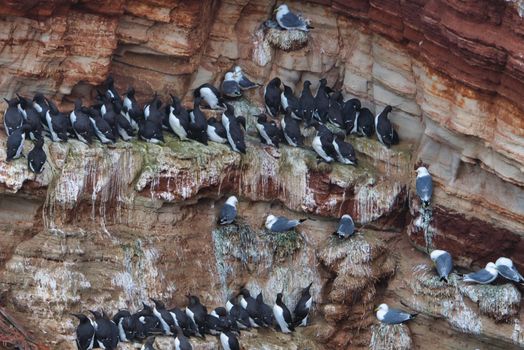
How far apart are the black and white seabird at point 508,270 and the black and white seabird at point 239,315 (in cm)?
408

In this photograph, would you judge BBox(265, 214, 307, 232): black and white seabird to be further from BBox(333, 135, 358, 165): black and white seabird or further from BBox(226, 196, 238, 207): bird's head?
BBox(333, 135, 358, 165): black and white seabird

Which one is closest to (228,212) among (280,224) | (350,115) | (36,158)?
(280,224)

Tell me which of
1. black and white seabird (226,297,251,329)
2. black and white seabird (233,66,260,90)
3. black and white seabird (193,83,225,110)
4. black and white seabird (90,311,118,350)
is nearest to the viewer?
black and white seabird (90,311,118,350)

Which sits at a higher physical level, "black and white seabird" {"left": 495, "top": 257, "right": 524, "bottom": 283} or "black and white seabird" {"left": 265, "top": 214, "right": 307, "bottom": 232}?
"black and white seabird" {"left": 495, "top": 257, "right": 524, "bottom": 283}

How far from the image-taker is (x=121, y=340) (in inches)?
1142

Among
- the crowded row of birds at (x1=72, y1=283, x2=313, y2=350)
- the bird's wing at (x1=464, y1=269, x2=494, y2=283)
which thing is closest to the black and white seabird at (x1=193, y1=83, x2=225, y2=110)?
the crowded row of birds at (x1=72, y1=283, x2=313, y2=350)

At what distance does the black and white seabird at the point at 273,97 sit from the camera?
1267 inches

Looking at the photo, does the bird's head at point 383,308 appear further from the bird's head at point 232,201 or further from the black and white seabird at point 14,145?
the black and white seabird at point 14,145

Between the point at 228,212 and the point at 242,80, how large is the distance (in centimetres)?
283

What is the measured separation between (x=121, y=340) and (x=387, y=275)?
480 cm

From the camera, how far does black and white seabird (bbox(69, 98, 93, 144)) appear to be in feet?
98.1

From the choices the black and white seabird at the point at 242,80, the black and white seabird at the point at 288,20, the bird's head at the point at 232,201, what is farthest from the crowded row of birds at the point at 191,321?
the black and white seabird at the point at 288,20

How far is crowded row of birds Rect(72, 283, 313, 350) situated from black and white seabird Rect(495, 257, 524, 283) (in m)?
3.13

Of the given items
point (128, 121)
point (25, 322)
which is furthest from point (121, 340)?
point (128, 121)
